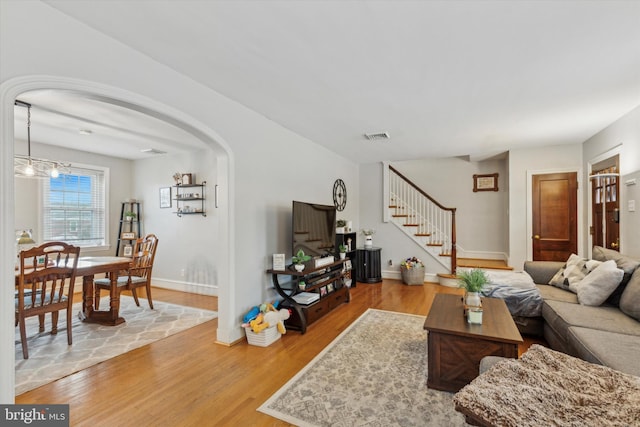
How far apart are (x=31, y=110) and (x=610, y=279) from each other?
606cm

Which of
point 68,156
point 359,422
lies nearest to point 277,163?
point 359,422

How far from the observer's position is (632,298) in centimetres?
242

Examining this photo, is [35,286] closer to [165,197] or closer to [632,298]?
[165,197]

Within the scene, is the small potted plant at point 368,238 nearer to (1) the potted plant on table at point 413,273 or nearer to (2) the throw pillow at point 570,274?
(1) the potted plant on table at point 413,273

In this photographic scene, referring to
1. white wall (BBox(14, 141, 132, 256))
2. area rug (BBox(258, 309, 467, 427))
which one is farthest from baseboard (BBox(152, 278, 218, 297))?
area rug (BBox(258, 309, 467, 427))

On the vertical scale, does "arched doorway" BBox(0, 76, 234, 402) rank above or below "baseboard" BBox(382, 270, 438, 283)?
above

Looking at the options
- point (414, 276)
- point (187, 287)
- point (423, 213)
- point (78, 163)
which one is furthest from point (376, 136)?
point (78, 163)

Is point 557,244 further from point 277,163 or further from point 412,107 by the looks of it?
point 277,163

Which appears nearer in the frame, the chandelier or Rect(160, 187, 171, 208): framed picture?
the chandelier

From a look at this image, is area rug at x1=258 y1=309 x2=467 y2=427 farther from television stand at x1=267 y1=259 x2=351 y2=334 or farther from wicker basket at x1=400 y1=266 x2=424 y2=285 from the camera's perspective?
wicker basket at x1=400 y1=266 x2=424 y2=285

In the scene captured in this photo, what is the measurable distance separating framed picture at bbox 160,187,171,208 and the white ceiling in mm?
1955

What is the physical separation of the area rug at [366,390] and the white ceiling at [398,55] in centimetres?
252

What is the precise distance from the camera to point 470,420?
1.41 metres

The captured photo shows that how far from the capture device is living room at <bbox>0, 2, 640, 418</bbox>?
1.71 metres
